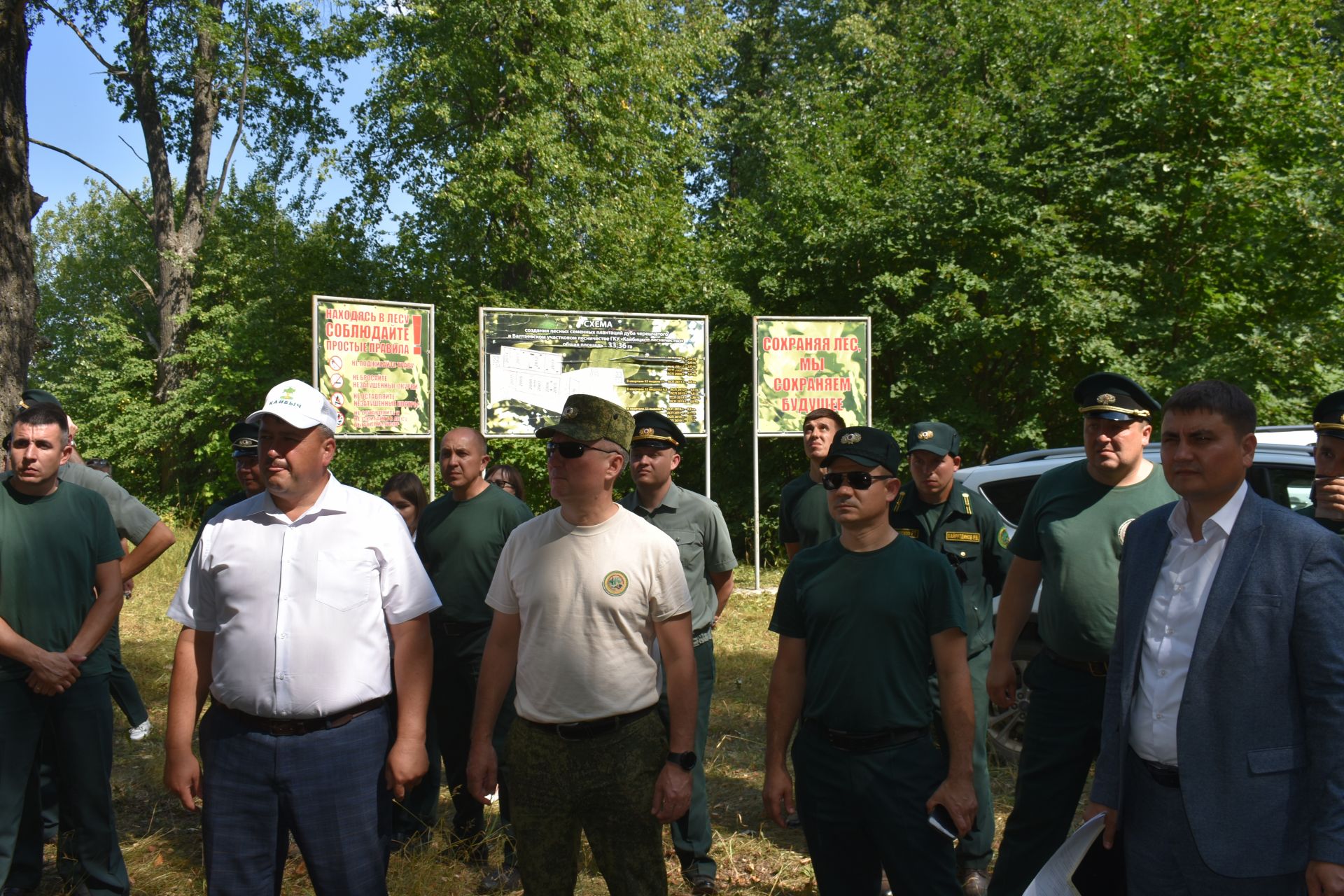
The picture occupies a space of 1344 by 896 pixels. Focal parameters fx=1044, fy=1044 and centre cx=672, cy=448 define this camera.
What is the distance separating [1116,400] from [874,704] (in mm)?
1576

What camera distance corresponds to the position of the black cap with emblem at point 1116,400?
3.91m

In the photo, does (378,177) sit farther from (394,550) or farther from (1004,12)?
(394,550)

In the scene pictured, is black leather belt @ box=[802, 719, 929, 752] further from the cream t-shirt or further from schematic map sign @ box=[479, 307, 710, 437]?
schematic map sign @ box=[479, 307, 710, 437]

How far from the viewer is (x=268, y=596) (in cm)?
324

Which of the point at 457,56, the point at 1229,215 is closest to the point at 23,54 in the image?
the point at 1229,215

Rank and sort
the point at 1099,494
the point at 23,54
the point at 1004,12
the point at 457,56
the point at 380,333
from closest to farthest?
the point at 1099,494
the point at 23,54
the point at 380,333
the point at 1004,12
the point at 457,56

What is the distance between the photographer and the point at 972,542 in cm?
524

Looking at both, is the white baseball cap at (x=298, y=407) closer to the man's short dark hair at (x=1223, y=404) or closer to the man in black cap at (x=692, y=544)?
the man in black cap at (x=692, y=544)

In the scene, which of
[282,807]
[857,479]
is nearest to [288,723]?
[282,807]

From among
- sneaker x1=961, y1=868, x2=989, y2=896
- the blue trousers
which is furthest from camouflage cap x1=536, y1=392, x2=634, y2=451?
sneaker x1=961, y1=868, x2=989, y2=896

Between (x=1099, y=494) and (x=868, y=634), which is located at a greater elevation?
(x=1099, y=494)

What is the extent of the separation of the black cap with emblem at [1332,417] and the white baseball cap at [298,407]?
363cm

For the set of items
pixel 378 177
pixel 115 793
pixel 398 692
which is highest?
pixel 378 177

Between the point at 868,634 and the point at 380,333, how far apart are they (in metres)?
9.68
